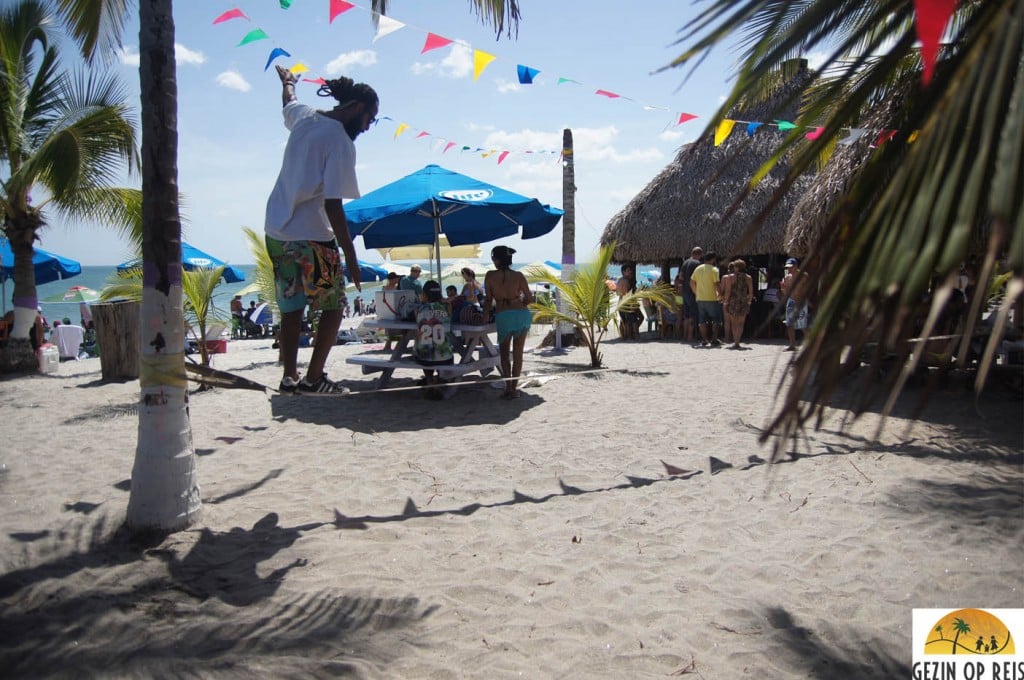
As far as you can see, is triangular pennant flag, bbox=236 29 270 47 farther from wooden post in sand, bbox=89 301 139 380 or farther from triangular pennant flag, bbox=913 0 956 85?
triangular pennant flag, bbox=913 0 956 85

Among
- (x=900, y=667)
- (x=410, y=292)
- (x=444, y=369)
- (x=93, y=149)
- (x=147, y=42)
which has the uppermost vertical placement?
(x=93, y=149)

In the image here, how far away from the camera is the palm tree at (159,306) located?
3.34m

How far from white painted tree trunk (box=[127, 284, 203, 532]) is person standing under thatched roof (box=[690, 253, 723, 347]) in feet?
30.7

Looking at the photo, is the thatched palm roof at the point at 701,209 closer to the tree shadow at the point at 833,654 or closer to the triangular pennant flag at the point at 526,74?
the triangular pennant flag at the point at 526,74

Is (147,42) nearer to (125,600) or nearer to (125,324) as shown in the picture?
(125,600)

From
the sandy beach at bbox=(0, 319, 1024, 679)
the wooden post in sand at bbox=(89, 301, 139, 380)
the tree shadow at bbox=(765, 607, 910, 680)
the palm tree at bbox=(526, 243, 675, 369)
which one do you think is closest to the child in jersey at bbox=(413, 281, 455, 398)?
the sandy beach at bbox=(0, 319, 1024, 679)

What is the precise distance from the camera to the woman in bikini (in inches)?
269

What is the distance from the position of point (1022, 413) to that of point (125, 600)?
7.05 meters

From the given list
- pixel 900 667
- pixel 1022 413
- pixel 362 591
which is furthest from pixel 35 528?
pixel 1022 413

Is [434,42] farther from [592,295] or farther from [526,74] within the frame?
[592,295]

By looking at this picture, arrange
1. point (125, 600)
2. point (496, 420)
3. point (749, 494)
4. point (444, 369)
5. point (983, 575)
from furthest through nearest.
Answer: point (444, 369)
point (496, 420)
point (749, 494)
point (983, 575)
point (125, 600)

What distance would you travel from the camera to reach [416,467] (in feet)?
15.5

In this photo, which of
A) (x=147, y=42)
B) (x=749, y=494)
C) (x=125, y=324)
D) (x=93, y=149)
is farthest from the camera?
(x=93, y=149)

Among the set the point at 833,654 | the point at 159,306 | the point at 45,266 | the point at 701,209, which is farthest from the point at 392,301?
the point at 45,266
